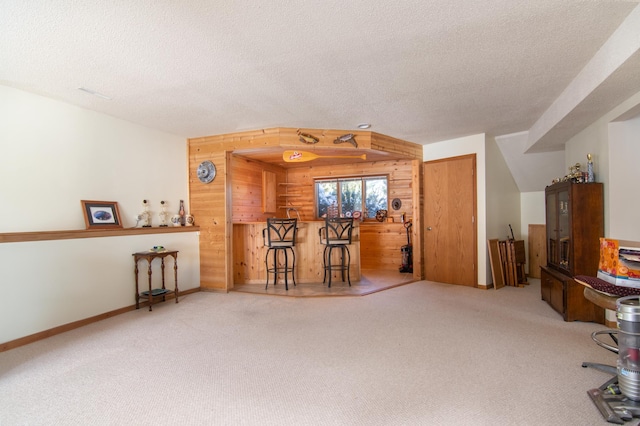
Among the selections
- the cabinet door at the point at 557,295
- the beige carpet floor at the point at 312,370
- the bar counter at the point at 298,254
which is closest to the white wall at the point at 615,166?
the cabinet door at the point at 557,295

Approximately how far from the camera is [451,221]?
526 centimetres

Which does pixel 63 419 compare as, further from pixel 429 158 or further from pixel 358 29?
pixel 429 158

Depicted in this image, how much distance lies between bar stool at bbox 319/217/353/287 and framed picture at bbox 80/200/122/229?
2956mm

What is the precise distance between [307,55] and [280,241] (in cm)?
303

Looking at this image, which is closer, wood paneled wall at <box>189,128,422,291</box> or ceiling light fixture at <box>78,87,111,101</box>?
ceiling light fixture at <box>78,87,111,101</box>

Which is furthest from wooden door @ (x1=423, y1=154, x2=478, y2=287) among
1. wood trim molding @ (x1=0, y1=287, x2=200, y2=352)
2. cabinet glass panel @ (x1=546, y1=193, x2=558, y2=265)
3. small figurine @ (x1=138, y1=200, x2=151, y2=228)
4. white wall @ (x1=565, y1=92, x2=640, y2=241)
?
wood trim molding @ (x1=0, y1=287, x2=200, y2=352)

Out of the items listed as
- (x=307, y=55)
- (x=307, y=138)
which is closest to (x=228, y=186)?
(x=307, y=138)

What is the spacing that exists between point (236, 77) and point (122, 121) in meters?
2.25

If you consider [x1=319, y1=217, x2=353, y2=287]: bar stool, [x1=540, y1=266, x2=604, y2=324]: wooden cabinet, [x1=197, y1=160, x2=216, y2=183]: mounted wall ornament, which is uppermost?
[x1=197, y1=160, x2=216, y2=183]: mounted wall ornament

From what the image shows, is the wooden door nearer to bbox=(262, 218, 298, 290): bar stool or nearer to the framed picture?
bbox=(262, 218, 298, 290): bar stool

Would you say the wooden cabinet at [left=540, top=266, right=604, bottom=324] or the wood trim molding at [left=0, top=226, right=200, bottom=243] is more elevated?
the wood trim molding at [left=0, top=226, right=200, bottom=243]

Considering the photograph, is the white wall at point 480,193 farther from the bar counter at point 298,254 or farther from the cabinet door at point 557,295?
the bar counter at point 298,254

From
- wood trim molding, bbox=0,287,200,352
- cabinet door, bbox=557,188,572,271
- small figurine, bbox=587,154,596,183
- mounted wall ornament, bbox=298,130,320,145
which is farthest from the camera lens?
mounted wall ornament, bbox=298,130,320,145

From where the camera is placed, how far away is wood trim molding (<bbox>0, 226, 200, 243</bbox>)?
9.65 ft
